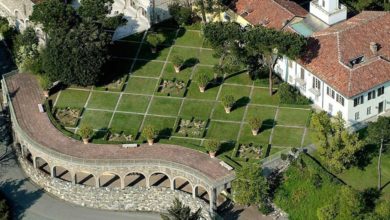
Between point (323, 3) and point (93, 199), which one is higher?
point (323, 3)

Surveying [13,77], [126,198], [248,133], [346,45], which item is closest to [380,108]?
[346,45]

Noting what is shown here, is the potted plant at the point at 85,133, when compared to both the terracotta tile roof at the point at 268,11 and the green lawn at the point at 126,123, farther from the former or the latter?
the terracotta tile roof at the point at 268,11

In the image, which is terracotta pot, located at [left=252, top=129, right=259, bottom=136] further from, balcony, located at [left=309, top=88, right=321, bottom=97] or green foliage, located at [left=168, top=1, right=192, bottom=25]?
green foliage, located at [left=168, top=1, right=192, bottom=25]

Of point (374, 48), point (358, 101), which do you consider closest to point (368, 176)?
point (358, 101)

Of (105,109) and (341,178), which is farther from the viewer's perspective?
(105,109)

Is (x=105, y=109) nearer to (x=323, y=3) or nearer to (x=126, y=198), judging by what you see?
A: (x=126, y=198)

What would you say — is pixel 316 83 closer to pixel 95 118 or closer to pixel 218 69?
pixel 218 69
